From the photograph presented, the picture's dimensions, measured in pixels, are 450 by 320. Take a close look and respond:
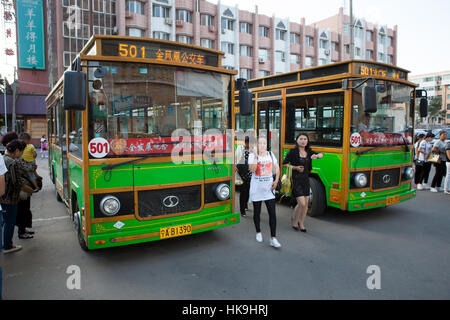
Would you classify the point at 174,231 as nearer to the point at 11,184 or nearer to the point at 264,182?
the point at 264,182

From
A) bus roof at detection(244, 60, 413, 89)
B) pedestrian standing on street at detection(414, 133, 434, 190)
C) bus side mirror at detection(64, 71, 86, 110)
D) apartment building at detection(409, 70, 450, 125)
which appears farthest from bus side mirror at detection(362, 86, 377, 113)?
apartment building at detection(409, 70, 450, 125)

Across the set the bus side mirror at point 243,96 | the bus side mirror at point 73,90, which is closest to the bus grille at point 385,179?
the bus side mirror at point 243,96

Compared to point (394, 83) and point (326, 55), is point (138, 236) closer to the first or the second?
point (394, 83)

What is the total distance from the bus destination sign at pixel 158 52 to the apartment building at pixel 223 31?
29777 mm

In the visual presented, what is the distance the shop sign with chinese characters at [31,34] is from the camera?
101ft

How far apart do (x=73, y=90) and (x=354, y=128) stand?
15.5ft

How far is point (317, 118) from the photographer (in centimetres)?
679

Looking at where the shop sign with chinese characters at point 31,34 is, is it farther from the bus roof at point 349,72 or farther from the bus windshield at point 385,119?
the bus windshield at point 385,119

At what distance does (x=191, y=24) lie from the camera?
113 ft

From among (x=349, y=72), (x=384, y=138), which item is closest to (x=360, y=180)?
(x=384, y=138)

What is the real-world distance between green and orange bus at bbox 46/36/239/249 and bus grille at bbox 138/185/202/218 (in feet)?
0.04

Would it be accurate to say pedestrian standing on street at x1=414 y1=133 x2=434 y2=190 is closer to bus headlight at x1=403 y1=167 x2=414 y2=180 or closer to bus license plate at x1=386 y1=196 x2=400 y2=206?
bus headlight at x1=403 y1=167 x2=414 y2=180

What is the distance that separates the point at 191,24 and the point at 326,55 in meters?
18.8

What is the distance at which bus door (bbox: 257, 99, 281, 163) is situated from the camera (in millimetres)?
7840
